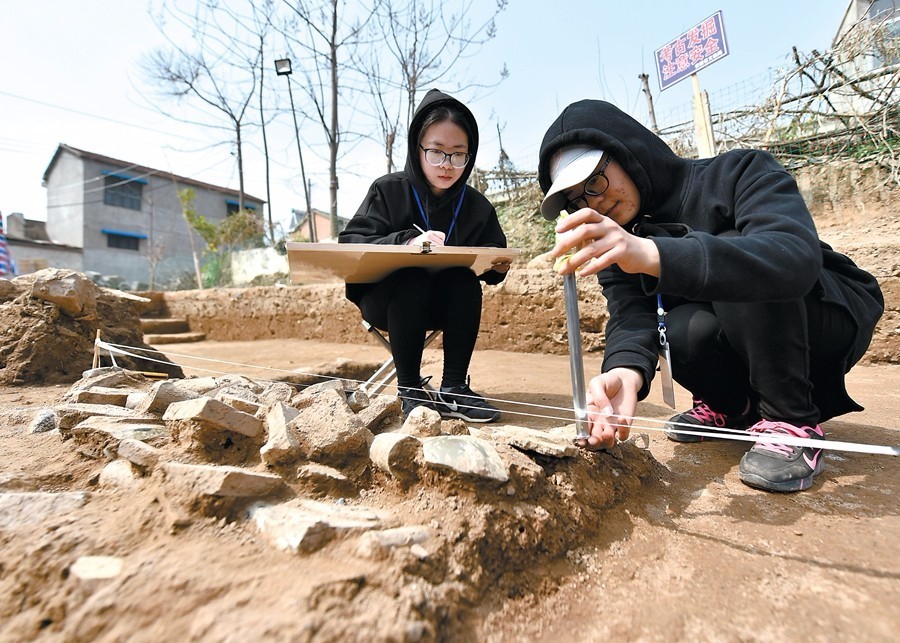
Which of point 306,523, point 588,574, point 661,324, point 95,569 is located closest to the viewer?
point 95,569

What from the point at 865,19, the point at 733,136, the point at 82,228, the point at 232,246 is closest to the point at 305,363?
the point at 733,136

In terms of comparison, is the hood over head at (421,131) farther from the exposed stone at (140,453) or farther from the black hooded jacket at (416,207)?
the exposed stone at (140,453)

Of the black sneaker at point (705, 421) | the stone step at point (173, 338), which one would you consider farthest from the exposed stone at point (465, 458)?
the stone step at point (173, 338)

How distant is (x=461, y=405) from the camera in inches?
76.7

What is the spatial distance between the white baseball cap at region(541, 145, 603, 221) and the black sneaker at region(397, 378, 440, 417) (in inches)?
33.7

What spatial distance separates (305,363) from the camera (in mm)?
4312

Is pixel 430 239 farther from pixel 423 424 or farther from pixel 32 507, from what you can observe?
pixel 32 507

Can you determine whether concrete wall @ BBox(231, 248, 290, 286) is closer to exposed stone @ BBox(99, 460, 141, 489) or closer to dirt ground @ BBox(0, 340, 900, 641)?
dirt ground @ BBox(0, 340, 900, 641)

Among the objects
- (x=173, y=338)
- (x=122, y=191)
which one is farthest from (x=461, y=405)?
(x=122, y=191)

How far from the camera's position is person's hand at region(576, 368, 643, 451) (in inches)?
42.3

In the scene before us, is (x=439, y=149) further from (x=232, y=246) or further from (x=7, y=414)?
(x=232, y=246)

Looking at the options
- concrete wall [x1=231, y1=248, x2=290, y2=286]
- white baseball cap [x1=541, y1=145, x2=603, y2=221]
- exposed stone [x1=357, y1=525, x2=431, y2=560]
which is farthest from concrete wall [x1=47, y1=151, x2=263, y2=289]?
exposed stone [x1=357, y1=525, x2=431, y2=560]

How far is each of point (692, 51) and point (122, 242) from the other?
19.7m

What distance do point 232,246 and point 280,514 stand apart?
482 inches
